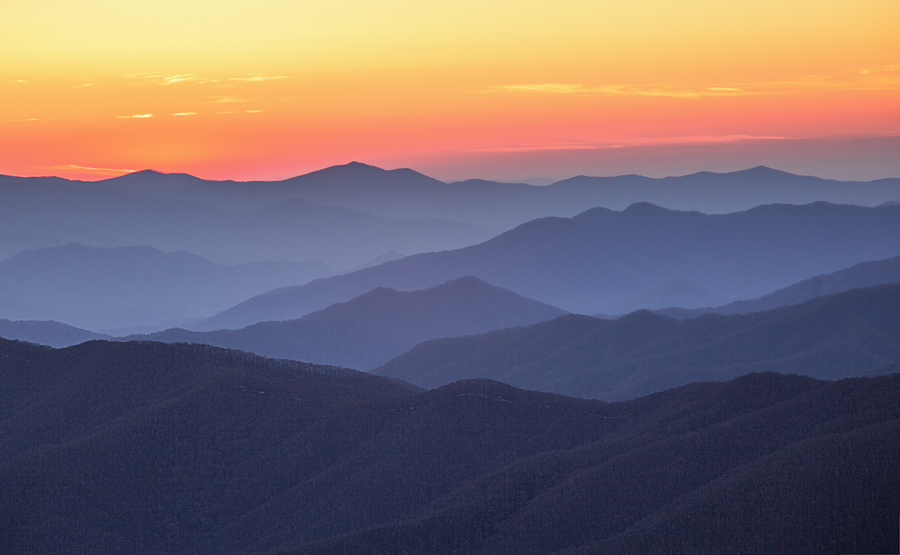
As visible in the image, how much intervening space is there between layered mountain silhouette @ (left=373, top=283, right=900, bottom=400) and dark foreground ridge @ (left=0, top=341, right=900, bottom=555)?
6440 centimetres

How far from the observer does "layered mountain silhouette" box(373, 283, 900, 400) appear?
129m

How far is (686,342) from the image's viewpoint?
149375mm

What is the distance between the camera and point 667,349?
148750mm

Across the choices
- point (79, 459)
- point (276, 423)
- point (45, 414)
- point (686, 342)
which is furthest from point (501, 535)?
point (686, 342)

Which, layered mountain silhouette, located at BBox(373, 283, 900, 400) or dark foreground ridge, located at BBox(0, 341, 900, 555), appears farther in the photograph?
layered mountain silhouette, located at BBox(373, 283, 900, 400)

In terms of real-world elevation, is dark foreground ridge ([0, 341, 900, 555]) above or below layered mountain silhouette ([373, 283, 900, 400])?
below

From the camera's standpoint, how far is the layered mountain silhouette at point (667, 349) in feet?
423

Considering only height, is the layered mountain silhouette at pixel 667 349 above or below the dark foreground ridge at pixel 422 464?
above

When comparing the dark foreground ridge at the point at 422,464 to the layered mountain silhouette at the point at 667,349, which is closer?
the dark foreground ridge at the point at 422,464

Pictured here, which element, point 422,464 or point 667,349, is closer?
point 422,464

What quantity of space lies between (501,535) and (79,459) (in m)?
31.2

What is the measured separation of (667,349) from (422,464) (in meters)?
96.0

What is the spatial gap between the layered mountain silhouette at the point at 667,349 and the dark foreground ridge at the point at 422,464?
64396mm

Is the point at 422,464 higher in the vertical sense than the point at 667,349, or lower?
lower
